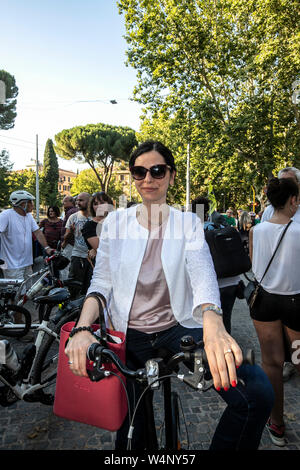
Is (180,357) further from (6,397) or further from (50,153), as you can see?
A: (50,153)

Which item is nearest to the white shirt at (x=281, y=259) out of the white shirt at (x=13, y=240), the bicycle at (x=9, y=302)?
the bicycle at (x=9, y=302)

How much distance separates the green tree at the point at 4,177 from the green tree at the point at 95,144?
22575mm

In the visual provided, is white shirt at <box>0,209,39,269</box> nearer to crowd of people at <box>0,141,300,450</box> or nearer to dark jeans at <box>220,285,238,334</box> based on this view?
dark jeans at <box>220,285,238,334</box>

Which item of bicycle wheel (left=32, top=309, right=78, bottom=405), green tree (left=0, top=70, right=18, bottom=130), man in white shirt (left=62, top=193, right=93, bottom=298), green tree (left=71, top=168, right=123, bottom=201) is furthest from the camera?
green tree (left=71, top=168, right=123, bottom=201)

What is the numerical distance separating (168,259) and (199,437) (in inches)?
72.7

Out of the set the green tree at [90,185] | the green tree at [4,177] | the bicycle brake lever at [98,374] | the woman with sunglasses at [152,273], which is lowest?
the bicycle brake lever at [98,374]

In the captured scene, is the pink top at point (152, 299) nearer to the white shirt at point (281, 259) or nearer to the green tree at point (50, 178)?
the white shirt at point (281, 259)

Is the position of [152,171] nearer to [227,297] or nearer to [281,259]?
[281,259]

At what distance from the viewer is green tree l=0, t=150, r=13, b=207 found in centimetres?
1767

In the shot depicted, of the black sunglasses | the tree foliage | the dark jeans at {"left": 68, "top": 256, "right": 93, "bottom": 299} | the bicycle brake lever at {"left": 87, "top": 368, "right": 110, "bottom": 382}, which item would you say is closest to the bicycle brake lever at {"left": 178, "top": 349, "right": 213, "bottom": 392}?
the bicycle brake lever at {"left": 87, "top": 368, "right": 110, "bottom": 382}

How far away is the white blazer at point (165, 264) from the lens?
1.42 m

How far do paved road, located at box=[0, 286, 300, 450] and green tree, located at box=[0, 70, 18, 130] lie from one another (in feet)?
93.0

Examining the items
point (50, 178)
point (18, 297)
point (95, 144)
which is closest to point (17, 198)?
point (18, 297)

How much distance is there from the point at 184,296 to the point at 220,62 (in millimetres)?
14075
